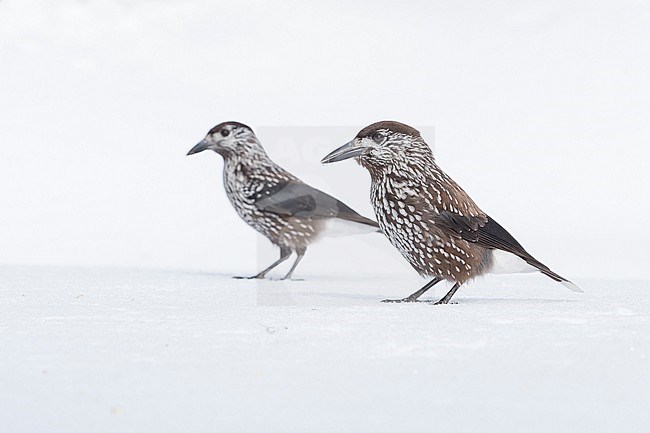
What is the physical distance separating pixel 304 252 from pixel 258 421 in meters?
4.45

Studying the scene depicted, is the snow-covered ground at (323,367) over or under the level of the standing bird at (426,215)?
under

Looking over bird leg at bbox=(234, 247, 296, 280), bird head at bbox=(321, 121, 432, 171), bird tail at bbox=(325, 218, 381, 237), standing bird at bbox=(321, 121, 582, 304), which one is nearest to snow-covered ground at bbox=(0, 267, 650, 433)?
standing bird at bbox=(321, 121, 582, 304)

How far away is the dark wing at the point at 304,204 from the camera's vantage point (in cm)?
682

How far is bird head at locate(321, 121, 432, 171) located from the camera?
5.17 metres

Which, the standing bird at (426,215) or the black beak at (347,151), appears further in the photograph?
the black beak at (347,151)

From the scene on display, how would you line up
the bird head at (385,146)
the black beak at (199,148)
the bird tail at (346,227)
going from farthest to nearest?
the black beak at (199,148) < the bird tail at (346,227) < the bird head at (385,146)

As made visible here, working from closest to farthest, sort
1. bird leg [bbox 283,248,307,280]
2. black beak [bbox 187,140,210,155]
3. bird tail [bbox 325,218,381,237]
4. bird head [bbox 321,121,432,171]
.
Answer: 1. bird head [bbox 321,121,432,171]
2. bird tail [bbox 325,218,381,237]
3. bird leg [bbox 283,248,307,280]
4. black beak [bbox 187,140,210,155]

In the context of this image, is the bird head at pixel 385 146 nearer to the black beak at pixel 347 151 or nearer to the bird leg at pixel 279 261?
the black beak at pixel 347 151

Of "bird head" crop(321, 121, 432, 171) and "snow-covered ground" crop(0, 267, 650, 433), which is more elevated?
"bird head" crop(321, 121, 432, 171)

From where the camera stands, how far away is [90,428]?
2.54m

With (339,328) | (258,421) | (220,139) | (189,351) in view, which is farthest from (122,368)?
(220,139)

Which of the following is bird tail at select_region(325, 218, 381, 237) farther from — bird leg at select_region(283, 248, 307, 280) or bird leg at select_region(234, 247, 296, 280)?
bird leg at select_region(234, 247, 296, 280)

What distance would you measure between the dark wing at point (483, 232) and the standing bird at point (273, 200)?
178cm

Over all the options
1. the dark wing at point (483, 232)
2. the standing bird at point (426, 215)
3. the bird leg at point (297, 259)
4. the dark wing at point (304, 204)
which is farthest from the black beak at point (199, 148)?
the dark wing at point (483, 232)
